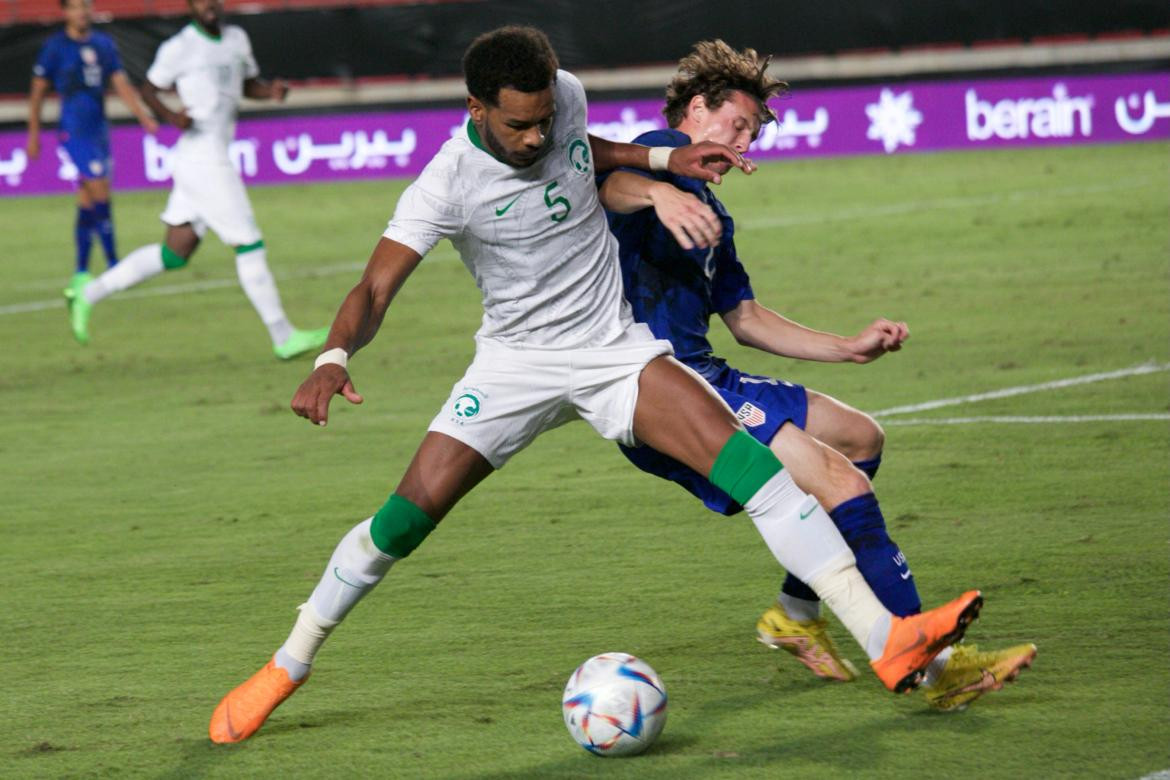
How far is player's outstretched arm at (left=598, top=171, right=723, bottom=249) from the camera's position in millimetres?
4656

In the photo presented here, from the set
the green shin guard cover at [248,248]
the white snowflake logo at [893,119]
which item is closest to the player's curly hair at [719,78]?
the green shin guard cover at [248,248]

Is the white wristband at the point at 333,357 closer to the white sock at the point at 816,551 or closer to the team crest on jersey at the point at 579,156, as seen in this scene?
the team crest on jersey at the point at 579,156

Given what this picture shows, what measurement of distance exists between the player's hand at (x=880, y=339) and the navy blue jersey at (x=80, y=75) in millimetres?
12473

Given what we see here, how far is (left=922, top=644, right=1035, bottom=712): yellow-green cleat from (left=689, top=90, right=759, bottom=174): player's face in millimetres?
1583

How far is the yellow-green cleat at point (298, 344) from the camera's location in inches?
457

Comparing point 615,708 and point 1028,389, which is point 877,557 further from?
point 1028,389

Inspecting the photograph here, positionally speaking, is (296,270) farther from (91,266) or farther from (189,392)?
(189,392)

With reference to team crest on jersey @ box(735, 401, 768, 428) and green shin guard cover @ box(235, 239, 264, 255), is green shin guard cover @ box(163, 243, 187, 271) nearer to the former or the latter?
green shin guard cover @ box(235, 239, 264, 255)

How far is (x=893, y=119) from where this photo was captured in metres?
Result: 24.0

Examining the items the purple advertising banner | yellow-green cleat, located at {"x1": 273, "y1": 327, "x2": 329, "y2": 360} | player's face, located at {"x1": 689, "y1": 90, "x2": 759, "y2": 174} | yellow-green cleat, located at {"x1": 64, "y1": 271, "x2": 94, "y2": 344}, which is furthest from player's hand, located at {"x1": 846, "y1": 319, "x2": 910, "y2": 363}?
the purple advertising banner

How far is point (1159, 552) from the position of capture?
20.9 ft

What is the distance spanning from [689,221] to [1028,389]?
5.31 m

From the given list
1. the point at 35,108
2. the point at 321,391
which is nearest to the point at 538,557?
the point at 321,391

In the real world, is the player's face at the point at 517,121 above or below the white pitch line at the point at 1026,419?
above
